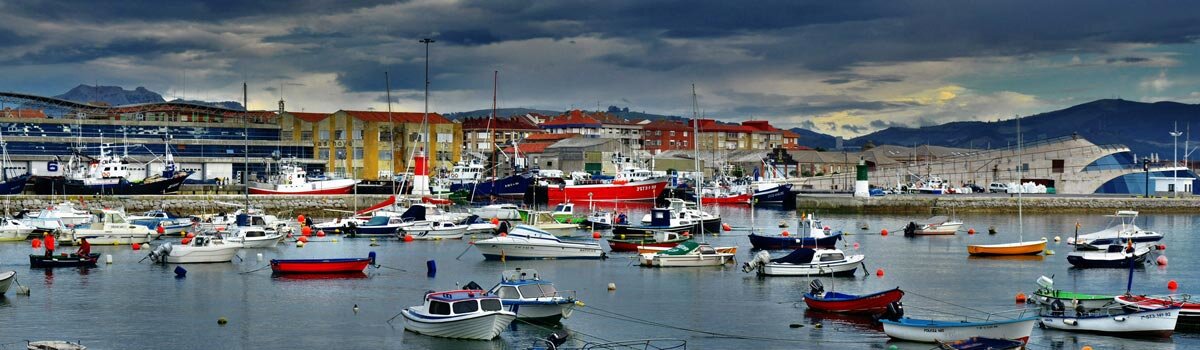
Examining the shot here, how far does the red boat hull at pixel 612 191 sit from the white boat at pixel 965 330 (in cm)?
7818

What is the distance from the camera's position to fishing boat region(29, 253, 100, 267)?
42.2 meters

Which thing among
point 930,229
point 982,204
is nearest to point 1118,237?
point 930,229

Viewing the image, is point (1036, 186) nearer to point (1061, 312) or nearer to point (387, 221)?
point (387, 221)

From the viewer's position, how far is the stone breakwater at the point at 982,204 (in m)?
88.2

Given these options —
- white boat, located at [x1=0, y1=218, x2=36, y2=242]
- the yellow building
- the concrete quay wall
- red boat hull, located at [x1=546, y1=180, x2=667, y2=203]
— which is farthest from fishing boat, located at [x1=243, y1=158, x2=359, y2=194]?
the concrete quay wall

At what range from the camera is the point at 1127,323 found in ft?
91.5

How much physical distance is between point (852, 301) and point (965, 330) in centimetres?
548

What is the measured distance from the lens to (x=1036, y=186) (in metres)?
102

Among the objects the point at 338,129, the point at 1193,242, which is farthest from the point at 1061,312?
the point at 338,129

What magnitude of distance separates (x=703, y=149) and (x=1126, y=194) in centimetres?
8148

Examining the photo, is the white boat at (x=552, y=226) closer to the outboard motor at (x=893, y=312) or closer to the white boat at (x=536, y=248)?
the white boat at (x=536, y=248)

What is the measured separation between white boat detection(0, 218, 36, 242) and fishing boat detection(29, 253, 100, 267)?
40.2ft

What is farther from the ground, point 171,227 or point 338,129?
point 338,129

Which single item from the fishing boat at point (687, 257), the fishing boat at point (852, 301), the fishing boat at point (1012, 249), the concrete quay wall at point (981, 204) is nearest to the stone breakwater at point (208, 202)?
the concrete quay wall at point (981, 204)
